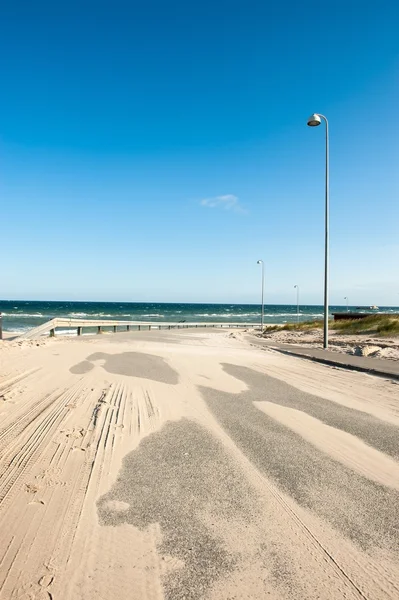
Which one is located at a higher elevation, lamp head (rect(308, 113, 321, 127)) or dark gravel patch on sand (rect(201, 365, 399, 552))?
lamp head (rect(308, 113, 321, 127))

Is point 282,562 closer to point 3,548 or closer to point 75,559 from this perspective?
point 75,559

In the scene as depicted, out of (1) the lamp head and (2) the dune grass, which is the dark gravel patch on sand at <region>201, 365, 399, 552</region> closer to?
(1) the lamp head

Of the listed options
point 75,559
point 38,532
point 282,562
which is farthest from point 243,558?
point 38,532

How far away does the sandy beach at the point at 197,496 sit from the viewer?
242 cm

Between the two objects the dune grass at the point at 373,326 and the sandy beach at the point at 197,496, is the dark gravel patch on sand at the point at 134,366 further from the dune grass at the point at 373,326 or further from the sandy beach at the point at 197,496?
the dune grass at the point at 373,326

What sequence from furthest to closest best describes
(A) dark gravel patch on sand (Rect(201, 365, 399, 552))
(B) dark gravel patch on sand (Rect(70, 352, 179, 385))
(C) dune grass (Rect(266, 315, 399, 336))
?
(C) dune grass (Rect(266, 315, 399, 336)) < (B) dark gravel patch on sand (Rect(70, 352, 179, 385)) < (A) dark gravel patch on sand (Rect(201, 365, 399, 552))

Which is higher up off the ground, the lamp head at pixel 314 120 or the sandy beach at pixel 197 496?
the lamp head at pixel 314 120

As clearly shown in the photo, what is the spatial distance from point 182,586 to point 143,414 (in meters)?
3.68

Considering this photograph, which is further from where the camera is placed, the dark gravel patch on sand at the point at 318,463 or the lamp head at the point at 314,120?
the lamp head at the point at 314,120

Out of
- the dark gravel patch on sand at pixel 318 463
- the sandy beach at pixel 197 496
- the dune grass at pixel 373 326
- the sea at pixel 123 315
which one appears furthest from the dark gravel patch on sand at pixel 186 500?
the sea at pixel 123 315

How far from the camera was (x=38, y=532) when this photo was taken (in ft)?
9.34

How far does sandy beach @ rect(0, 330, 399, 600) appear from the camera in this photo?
2418 millimetres

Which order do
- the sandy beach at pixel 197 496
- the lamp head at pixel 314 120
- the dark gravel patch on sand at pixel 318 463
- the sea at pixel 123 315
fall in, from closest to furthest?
the sandy beach at pixel 197 496
the dark gravel patch on sand at pixel 318 463
the lamp head at pixel 314 120
the sea at pixel 123 315

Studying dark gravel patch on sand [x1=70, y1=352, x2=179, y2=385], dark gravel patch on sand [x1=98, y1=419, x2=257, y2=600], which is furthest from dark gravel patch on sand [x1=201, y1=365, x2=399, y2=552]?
dark gravel patch on sand [x1=70, y1=352, x2=179, y2=385]
